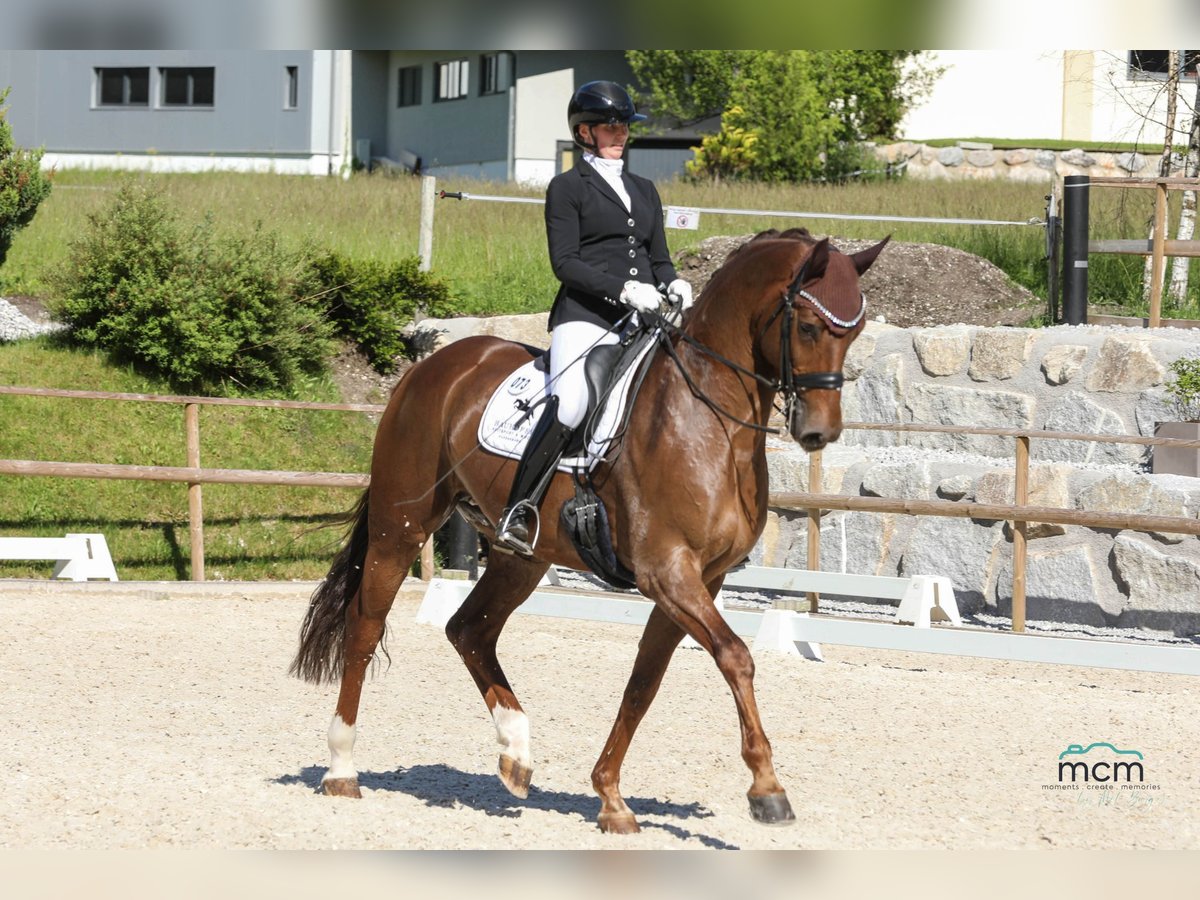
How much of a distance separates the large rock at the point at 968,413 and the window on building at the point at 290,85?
24.5 m

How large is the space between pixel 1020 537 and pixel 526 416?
4.61m

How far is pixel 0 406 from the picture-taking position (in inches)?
450

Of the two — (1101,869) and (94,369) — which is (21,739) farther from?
(94,369)

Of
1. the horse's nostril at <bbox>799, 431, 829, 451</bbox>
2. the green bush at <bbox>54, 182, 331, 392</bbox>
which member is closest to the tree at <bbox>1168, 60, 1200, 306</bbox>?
the green bush at <bbox>54, 182, 331, 392</bbox>

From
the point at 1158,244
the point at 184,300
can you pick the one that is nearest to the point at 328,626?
the point at 184,300

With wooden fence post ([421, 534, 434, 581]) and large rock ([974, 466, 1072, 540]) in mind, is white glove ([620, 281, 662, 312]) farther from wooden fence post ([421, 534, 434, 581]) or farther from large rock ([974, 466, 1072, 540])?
wooden fence post ([421, 534, 434, 581])

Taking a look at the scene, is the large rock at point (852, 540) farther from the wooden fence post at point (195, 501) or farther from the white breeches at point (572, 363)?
the white breeches at point (572, 363)

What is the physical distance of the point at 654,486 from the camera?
15.0 feet

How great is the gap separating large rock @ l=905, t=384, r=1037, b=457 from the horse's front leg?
651 cm

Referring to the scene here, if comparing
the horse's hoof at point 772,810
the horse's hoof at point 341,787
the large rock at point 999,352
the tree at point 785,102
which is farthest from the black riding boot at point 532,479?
the tree at point 785,102

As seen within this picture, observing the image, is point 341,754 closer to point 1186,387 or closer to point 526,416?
point 526,416

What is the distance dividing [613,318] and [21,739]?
3076mm

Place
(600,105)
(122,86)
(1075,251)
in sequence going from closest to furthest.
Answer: (600,105) < (1075,251) < (122,86)

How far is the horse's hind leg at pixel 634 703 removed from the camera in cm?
469
